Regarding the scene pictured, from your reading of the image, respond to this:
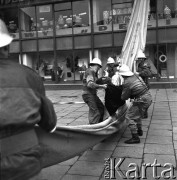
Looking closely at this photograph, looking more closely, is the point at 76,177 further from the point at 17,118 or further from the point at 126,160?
the point at 17,118

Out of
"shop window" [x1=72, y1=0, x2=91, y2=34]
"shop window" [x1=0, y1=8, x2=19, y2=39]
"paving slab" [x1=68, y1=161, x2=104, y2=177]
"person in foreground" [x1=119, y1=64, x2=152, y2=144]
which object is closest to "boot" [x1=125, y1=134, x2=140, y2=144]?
"person in foreground" [x1=119, y1=64, x2=152, y2=144]

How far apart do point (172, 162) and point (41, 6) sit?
16.5 m

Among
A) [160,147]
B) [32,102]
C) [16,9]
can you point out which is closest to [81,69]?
[16,9]

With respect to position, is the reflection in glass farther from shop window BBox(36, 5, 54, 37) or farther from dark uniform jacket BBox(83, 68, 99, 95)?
dark uniform jacket BBox(83, 68, 99, 95)

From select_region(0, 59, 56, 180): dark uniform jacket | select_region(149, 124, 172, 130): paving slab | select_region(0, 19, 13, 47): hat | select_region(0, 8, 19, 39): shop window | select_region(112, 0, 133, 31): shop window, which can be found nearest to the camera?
select_region(0, 59, 56, 180): dark uniform jacket

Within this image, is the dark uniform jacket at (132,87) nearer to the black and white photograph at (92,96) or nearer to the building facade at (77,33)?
the black and white photograph at (92,96)

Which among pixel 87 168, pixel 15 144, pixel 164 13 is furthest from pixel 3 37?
pixel 164 13

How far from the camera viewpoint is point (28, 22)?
19359 mm

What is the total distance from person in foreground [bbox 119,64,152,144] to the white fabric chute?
2.62 metres

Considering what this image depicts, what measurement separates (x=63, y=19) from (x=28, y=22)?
264 cm

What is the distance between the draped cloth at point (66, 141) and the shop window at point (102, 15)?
44.9 ft

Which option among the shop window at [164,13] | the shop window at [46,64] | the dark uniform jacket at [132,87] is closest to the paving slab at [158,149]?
the dark uniform jacket at [132,87]

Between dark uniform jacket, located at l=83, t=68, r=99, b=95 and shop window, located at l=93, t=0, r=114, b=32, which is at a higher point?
shop window, located at l=93, t=0, r=114, b=32

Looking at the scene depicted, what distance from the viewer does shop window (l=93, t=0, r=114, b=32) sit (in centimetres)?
1767
